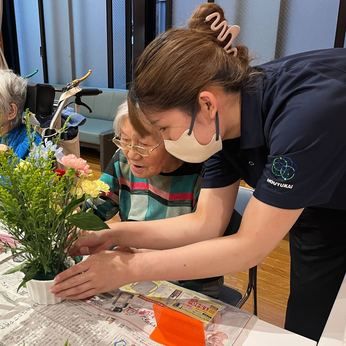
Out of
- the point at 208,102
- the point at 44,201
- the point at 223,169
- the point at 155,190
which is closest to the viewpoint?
the point at 44,201

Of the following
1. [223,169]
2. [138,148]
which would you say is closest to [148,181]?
[138,148]

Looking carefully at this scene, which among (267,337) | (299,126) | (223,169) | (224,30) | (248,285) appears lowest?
(248,285)

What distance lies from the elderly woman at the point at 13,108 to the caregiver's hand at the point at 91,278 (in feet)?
3.67

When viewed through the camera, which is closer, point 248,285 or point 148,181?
point 248,285

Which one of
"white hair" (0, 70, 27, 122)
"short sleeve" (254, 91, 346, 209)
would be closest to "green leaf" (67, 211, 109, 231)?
"short sleeve" (254, 91, 346, 209)

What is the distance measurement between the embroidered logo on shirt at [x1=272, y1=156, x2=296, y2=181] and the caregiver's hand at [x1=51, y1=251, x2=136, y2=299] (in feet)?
1.31

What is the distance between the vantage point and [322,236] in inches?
47.4

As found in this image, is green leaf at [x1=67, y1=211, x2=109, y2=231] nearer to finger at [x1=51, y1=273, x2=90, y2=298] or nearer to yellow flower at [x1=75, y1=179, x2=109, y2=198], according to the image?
yellow flower at [x1=75, y1=179, x2=109, y2=198]

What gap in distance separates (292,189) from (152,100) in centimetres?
38

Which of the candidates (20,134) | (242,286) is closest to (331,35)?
(242,286)

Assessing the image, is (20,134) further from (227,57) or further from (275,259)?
(275,259)

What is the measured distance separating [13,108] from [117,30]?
3.32 m

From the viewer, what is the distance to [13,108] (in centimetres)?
197

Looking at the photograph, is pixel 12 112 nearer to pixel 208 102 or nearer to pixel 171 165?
pixel 171 165
